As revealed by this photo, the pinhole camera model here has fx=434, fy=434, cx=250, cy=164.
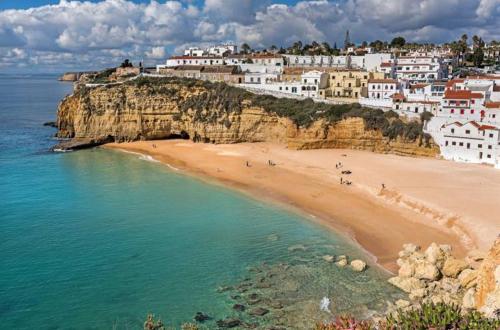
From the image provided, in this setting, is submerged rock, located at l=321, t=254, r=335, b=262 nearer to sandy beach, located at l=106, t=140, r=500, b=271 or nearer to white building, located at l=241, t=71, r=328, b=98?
sandy beach, located at l=106, t=140, r=500, b=271

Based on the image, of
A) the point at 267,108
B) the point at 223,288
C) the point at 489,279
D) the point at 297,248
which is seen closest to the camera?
the point at 489,279

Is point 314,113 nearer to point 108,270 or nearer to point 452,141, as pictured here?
point 452,141

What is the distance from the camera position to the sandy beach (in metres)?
25.0

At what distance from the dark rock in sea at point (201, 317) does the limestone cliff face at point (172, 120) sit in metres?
30.1

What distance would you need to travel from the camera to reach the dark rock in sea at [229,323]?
16.9 metres

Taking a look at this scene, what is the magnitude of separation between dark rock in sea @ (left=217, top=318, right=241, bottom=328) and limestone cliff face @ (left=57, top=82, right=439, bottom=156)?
30.1m

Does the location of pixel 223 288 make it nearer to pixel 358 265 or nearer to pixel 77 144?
pixel 358 265

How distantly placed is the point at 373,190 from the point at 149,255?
17.5 metres

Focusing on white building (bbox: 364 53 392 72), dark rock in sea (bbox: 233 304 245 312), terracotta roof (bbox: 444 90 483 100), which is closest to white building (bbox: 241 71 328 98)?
white building (bbox: 364 53 392 72)

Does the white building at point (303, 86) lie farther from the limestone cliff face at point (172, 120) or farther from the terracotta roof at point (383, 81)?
the limestone cliff face at point (172, 120)

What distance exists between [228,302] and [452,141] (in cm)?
2915

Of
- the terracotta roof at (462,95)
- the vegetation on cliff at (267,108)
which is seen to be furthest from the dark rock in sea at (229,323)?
the terracotta roof at (462,95)

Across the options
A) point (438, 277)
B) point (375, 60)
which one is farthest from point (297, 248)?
point (375, 60)

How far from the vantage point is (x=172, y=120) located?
5394 cm
